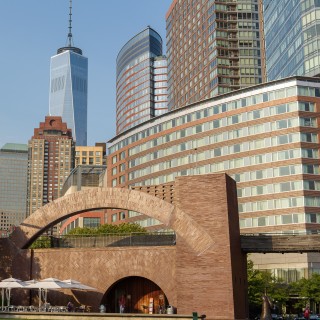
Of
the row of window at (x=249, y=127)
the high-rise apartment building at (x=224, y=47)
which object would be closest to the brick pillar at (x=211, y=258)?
the row of window at (x=249, y=127)

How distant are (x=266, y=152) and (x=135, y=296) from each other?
52306mm

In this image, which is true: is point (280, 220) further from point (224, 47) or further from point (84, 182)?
point (84, 182)

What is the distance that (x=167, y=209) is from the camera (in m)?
38.0

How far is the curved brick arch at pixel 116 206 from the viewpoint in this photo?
36594 millimetres

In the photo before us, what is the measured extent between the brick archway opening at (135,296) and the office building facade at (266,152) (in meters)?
45.4

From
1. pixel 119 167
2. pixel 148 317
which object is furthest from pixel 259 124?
pixel 148 317

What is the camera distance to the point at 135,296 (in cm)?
4016

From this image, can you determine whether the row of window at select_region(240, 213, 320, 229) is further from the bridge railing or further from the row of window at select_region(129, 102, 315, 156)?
the bridge railing

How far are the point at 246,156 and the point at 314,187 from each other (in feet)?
40.3

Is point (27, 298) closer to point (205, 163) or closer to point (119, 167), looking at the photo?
point (205, 163)

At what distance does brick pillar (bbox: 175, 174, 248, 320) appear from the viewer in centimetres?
3509

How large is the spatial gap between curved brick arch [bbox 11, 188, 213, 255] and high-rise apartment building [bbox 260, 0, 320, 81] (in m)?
58.9

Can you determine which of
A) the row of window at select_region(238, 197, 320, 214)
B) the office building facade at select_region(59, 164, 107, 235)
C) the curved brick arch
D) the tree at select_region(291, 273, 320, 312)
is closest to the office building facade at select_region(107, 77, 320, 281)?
the row of window at select_region(238, 197, 320, 214)

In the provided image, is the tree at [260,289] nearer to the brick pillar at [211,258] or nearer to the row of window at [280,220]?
the row of window at [280,220]
